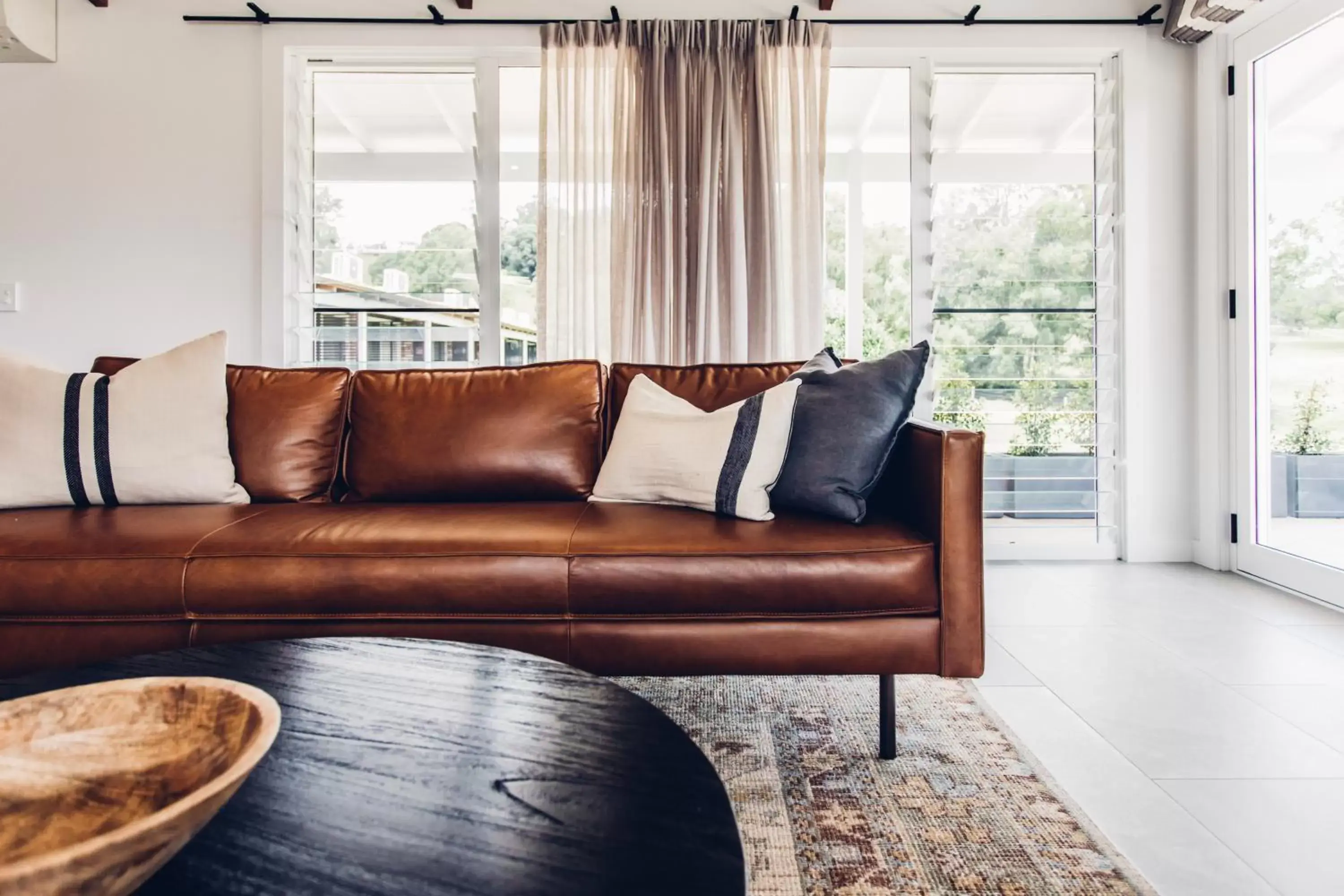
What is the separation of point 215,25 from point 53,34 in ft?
2.26

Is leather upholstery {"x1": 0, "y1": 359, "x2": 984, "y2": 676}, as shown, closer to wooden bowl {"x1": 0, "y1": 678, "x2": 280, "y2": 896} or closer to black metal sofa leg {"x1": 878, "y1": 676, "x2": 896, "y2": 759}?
black metal sofa leg {"x1": 878, "y1": 676, "x2": 896, "y2": 759}

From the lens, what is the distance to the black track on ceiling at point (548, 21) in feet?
10.9

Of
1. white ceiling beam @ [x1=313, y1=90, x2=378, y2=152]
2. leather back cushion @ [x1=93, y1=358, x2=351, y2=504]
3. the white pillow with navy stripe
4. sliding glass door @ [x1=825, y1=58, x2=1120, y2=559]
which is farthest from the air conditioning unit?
sliding glass door @ [x1=825, y1=58, x2=1120, y2=559]

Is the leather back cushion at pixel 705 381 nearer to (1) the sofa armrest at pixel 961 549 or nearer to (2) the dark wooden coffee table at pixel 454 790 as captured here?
(1) the sofa armrest at pixel 961 549

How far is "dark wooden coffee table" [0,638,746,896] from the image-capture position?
1.79ft

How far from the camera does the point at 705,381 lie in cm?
225

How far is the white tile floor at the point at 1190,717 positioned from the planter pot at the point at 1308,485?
1.07 feet

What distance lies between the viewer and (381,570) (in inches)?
60.4

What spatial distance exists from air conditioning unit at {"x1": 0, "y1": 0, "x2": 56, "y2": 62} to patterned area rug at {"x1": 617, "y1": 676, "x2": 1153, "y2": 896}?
365 centimetres

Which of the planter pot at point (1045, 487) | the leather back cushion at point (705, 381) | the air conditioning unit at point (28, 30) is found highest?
the air conditioning unit at point (28, 30)

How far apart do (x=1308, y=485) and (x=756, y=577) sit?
2586mm

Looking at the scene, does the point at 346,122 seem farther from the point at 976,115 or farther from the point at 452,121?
the point at 976,115

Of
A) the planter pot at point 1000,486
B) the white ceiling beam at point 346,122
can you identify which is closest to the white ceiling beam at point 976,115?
the planter pot at point 1000,486

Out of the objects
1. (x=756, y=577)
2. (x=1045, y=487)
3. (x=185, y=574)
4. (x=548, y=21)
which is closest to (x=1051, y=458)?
(x=1045, y=487)
